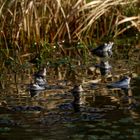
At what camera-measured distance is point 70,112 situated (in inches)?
234

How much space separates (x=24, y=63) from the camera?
345 inches

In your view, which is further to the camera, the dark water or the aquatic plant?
the aquatic plant

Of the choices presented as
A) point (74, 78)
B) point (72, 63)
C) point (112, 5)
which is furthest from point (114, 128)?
Answer: point (112, 5)

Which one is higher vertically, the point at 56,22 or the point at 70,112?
the point at 56,22

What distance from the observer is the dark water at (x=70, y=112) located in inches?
209

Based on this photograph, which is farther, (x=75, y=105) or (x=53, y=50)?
(x=53, y=50)

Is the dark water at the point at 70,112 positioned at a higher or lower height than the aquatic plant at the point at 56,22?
lower

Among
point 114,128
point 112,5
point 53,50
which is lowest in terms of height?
point 114,128

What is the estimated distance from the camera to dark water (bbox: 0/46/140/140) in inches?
209

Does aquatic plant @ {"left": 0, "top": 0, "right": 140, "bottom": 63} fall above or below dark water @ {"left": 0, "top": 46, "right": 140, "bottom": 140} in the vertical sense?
above

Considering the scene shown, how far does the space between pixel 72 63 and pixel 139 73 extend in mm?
1223

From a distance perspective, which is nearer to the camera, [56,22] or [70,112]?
[70,112]

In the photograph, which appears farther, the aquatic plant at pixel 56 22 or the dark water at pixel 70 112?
the aquatic plant at pixel 56 22

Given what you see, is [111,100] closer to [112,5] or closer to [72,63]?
[72,63]
